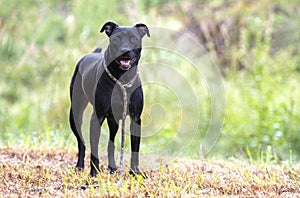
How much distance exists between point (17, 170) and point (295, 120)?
13.8 ft

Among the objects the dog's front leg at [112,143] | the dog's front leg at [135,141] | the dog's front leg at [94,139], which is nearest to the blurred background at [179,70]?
the dog's front leg at [112,143]

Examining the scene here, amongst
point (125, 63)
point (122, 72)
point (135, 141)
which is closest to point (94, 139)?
point (135, 141)

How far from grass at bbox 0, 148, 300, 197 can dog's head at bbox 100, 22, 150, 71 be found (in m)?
0.83

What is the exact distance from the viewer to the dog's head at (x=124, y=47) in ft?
12.6

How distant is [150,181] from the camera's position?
12.5 feet

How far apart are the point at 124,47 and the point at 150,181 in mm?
980

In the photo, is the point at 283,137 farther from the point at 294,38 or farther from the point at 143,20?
the point at 294,38

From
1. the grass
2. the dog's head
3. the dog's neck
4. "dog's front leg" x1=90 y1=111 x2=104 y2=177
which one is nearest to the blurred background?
the grass

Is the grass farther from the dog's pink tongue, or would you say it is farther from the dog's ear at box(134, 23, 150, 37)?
the dog's ear at box(134, 23, 150, 37)

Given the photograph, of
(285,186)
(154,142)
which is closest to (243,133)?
(154,142)

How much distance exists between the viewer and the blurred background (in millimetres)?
7035

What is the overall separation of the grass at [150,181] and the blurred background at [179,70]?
2.57 feet

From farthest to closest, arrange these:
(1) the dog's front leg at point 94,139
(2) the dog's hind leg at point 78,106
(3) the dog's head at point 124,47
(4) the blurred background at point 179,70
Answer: (4) the blurred background at point 179,70, (2) the dog's hind leg at point 78,106, (1) the dog's front leg at point 94,139, (3) the dog's head at point 124,47

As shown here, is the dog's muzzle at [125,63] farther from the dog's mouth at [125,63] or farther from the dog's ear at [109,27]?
the dog's ear at [109,27]
